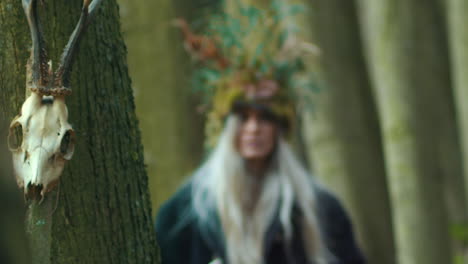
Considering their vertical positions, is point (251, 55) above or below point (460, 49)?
above

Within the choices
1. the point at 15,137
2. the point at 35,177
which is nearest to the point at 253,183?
the point at 15,137

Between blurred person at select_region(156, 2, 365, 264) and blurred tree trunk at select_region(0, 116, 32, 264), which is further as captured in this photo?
blurred person at select_region(156, 2, 365, 264)

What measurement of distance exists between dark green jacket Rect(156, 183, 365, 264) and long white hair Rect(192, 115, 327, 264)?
42 mm

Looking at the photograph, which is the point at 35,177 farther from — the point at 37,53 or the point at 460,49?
the point at 460,49

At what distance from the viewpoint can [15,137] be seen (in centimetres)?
204

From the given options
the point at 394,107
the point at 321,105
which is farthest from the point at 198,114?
the point at 394,107

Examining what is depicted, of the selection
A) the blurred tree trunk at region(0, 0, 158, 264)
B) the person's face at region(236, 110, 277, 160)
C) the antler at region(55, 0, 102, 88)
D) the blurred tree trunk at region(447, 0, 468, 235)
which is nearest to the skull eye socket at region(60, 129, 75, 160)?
the antler at region(55, 0, 102, 88)

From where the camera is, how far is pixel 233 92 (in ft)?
19.2

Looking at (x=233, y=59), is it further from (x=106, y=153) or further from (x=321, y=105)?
(x=106, y=153)

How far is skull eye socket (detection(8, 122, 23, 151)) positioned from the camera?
77.2 inches

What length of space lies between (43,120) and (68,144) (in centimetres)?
9

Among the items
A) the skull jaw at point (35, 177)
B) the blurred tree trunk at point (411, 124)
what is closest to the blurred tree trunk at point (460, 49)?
the blurred tree trunk at point (411, 124)

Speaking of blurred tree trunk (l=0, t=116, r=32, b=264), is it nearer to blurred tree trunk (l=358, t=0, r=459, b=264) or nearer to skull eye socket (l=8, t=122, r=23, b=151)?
skull eye socket (l=8, t=122, r=23, b=151)

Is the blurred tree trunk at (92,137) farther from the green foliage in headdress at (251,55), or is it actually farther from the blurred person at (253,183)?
the green foliage in headdress at (251,55)
